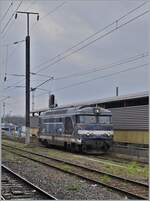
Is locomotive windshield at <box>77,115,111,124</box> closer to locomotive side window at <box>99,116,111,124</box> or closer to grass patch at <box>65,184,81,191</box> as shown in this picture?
locomotive side window at <box>99,116,111,124</box>

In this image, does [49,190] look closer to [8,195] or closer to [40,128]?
[8,195]

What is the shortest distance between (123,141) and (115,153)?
300 centimetres

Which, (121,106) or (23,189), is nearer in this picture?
(23,189)

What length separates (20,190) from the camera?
1095 cm

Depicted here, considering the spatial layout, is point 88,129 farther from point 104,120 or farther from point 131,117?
point 131,117

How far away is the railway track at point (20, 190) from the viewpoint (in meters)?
9.84

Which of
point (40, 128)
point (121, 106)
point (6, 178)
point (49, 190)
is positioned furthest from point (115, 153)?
point (49, 190)

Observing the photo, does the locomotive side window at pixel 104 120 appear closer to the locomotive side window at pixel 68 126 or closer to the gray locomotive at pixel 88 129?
the gray locomotive at pixel 88 129

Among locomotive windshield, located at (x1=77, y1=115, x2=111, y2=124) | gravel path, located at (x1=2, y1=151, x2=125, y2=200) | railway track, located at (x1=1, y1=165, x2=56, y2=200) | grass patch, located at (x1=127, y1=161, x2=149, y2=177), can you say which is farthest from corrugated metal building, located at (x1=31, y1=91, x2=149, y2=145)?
railway track, located at (x1=1, y1=165, x2=56, y2=200)

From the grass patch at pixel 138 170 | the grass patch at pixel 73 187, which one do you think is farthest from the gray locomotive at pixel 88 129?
the grass patch at pixel 73 187

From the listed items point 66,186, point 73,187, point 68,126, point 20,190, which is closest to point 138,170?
point 66,186

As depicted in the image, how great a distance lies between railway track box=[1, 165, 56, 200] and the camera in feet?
32.3

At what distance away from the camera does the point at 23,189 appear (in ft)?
36.5

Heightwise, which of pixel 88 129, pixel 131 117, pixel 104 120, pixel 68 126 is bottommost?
pixel 88 129
